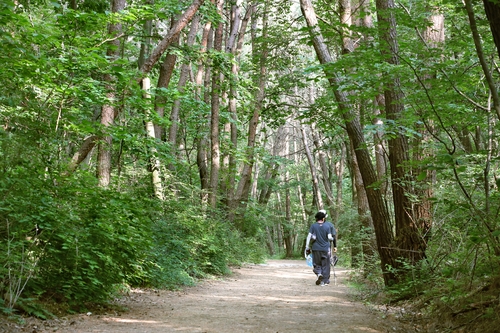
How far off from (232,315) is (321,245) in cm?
613

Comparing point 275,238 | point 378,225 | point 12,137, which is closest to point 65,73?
point 12,137

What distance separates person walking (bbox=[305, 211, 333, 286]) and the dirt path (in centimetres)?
169

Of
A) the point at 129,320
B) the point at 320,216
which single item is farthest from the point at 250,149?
the point at 129,320

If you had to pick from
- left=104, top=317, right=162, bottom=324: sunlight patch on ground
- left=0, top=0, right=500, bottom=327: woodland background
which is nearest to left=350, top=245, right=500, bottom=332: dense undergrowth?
left=0, top=0, right=500, bottom=327: woodland background

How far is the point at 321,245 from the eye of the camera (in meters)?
13.4

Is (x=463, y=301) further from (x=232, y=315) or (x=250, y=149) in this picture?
(x=250, y=149)

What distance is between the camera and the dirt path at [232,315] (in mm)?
6406

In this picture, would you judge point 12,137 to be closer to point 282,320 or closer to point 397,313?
point 282,320

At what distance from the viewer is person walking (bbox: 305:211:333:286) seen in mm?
13406

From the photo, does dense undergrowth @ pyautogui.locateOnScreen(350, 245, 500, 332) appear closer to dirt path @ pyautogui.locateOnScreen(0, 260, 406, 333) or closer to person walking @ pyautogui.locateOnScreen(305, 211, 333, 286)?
dirt path @ pyautogui.locateOnScreen(0, 260, 406, 333)

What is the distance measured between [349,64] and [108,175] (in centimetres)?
660

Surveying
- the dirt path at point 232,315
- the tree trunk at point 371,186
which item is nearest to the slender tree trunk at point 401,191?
the tree trunk at point 371,186

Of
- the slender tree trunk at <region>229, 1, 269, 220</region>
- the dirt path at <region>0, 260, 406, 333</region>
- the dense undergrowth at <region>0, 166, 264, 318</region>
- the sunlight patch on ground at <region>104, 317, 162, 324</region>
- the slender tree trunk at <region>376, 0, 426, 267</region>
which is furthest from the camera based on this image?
the slender tree trunk at <region>229, 1, 269, 220</region>

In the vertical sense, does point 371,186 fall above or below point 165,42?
below
